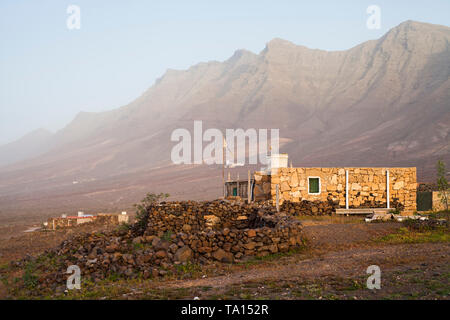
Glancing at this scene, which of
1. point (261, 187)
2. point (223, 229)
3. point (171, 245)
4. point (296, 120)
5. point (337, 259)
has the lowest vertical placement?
point (337, 259)

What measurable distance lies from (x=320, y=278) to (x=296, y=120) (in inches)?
4679

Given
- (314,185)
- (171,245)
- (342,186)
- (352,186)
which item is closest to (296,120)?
(352,186)

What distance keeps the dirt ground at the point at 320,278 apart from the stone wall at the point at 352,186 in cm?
707

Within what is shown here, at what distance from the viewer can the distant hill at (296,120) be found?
85.9 metres

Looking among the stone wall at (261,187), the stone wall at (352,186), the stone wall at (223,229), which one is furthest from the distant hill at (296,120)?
the stone wall at (223,229)

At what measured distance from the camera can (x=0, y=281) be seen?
11.1 meters

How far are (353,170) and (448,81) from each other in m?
105

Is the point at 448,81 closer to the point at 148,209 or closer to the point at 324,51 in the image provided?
the point at 324,51

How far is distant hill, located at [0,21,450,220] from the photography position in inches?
3381

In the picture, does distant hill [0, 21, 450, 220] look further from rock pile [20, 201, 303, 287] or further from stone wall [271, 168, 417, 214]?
rock pile [20, 201, 303, 287]

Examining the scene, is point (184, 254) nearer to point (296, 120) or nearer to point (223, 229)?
A: point (223, 229)

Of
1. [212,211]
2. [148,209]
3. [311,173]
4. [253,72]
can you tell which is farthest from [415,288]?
[253,72]

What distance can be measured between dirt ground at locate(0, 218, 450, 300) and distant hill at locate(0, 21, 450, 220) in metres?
54.0

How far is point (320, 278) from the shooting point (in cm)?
801
